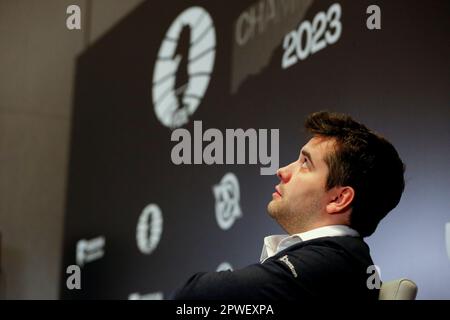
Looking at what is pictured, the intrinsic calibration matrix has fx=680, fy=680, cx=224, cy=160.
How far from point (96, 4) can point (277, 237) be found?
2.01m

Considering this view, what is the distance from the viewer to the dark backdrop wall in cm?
299

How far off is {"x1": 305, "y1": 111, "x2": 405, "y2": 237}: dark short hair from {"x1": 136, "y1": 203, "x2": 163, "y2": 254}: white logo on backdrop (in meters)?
1.53

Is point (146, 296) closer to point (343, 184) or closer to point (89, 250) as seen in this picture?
point (89, 250)

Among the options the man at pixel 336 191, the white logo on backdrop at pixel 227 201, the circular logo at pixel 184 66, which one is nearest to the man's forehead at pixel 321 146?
the man at pixel 336 191

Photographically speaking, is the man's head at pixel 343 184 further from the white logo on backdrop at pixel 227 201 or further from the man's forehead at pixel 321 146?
the white logo on backdrop at pixel 227 201

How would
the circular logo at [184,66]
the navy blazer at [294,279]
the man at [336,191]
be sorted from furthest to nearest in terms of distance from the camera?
1. the circular logo at [184,66]
2. the man at [336,191]
3. the navy blazer at [294,279]

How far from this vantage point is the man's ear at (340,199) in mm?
1874

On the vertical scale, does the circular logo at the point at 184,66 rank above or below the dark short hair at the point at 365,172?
above

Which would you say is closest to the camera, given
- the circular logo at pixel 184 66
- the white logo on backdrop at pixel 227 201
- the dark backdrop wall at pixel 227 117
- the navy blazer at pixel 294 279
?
the navy blazer at pixel 294 279

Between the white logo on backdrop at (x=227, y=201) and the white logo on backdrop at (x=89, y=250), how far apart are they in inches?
24.0

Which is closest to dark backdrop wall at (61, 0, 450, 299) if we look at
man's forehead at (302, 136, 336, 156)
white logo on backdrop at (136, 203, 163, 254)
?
white logo on backdrop at (136, 203, 163, 254)

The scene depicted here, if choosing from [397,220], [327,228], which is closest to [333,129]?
[327,228]

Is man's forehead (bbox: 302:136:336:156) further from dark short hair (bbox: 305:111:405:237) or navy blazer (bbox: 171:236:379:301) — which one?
navy blazer (bbox: 171:236:379:301)

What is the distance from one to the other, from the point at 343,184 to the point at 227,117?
1.38 metres
